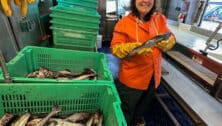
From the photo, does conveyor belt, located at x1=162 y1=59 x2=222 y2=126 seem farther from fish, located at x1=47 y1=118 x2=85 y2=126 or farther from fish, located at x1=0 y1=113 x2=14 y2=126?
fish, located at x1=0 y1=113 x2=14 y2=126

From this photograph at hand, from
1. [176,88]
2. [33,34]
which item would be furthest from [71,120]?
[33,34]

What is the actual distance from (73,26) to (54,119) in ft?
3.86

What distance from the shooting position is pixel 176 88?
1641 millimetres

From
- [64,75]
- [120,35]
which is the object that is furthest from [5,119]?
[120,35]

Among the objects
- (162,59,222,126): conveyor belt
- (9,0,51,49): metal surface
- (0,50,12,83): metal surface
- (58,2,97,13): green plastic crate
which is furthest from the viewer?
(58,2,97,13): green plastic crate

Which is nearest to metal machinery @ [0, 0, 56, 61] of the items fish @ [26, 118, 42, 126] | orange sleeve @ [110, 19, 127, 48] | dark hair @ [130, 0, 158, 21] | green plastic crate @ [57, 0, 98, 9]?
green plastic crate @ [57, 0, 98, 9]

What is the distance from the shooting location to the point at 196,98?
57.4 inches

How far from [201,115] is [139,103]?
0.67m

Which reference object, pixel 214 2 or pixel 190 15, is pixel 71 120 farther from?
pixel 190 15

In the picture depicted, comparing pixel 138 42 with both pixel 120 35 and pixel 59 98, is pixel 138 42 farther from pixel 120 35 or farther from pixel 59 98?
pixel 59 98

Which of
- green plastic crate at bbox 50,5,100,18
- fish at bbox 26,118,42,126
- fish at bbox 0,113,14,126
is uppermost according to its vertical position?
green plastic crate at bbox 50,5,100,18

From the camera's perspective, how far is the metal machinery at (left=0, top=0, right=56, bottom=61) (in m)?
1.44

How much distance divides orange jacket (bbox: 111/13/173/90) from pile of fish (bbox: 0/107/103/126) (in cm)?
53

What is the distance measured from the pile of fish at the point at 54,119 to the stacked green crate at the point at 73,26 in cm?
106
